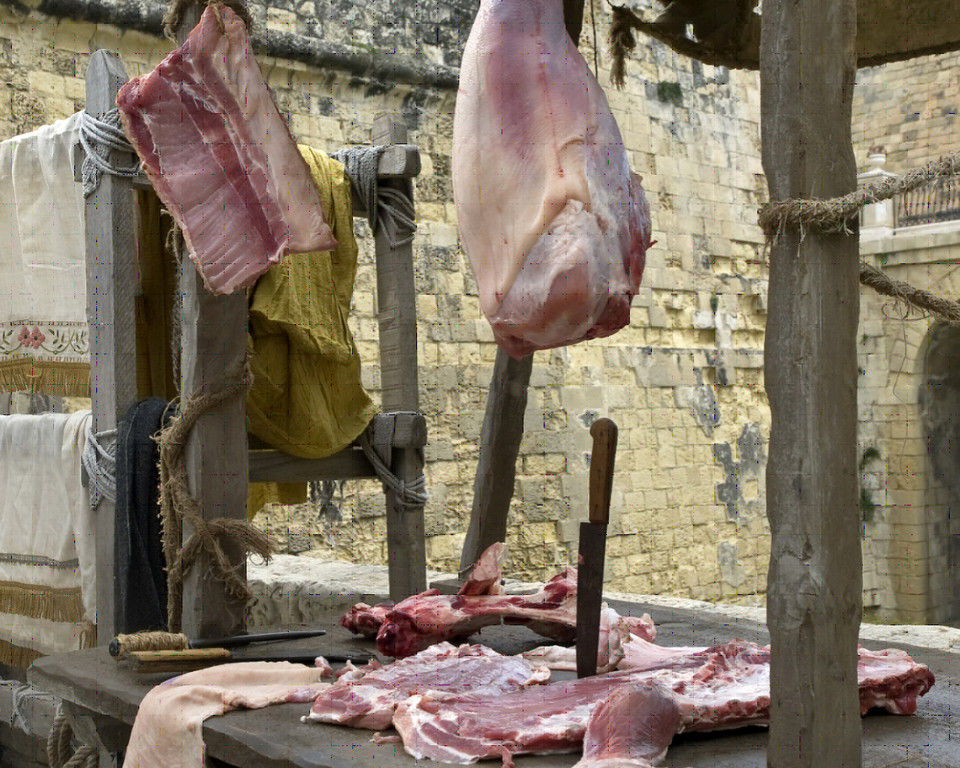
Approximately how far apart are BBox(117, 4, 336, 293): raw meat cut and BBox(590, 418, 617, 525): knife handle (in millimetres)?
825

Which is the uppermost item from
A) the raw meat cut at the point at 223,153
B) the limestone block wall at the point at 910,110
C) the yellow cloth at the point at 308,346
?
the limestone block wall at the point at 910,110

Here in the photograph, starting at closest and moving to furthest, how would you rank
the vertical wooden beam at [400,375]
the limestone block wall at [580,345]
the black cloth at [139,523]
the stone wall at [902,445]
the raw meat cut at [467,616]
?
the raw meat cut at [467,616] → the black cloth at [139,523] → the vertical wooden beam at [400,375] → the limestone block wall at [580,345] → the stone wall at [902,445]

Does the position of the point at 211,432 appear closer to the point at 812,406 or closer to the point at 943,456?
the point at 812,406

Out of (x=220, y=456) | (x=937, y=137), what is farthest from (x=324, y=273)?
(x=937, y=137)

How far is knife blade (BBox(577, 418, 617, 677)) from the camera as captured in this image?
2.50m

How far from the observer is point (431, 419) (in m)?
8.44

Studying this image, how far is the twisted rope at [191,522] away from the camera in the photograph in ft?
9.55

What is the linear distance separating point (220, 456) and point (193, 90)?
3.17ft

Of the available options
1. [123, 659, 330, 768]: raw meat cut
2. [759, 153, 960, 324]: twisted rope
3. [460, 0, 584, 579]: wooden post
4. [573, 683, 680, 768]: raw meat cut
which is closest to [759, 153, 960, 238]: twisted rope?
[759, 153, 960, 324]: twisted rope

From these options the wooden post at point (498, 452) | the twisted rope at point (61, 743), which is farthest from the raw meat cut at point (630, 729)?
the wooden post at point (498, 452)

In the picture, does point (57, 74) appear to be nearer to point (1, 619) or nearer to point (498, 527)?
point (1, 619)

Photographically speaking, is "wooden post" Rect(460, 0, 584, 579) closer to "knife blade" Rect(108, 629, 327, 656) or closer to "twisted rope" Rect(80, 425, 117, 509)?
"knife blade" Rect(108, 629, 327, 656)

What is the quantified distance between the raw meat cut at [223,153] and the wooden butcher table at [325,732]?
103 centimetres

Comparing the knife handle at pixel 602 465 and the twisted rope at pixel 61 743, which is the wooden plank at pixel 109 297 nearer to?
the twisted rope at pixel 61 743
